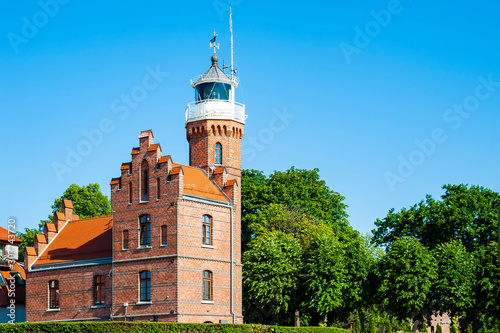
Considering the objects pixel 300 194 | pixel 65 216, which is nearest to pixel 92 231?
pixel 65 216

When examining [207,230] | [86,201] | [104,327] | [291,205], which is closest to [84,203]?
[86,201]

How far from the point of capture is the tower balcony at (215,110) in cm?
5444

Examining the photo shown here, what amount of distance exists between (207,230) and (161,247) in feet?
11.9

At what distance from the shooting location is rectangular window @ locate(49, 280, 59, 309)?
51.4 meters

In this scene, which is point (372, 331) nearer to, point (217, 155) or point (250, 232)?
point (250, 232)

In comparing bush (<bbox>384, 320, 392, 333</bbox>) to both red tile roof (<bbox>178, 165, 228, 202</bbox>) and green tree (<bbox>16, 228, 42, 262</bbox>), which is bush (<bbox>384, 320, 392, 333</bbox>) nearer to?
red tile roof (<bbox>178, 165, 228, 202</bbox>)

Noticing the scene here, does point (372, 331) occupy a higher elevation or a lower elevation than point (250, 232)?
lower

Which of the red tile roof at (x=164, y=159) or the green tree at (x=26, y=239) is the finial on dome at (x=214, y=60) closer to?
the red tile roof at (x=164, y=159)

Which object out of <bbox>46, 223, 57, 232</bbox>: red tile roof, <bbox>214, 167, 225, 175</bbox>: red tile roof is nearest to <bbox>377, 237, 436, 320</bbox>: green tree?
<bbox>214, 167, 225, 175</bbox>: red tile roof

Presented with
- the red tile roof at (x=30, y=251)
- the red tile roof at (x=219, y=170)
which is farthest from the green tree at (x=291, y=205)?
the red tile roof at (x=30, y=251)

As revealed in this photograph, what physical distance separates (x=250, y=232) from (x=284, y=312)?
10.6 metres

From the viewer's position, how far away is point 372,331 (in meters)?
60.7

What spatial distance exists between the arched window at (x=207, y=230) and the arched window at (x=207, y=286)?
2.17 meters

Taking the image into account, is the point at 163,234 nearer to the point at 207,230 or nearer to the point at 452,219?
the point at 207,230
